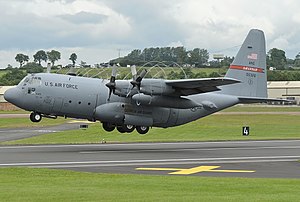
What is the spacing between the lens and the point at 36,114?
40.9 metres

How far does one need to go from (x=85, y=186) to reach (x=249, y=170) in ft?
33.1

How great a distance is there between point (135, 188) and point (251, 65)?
2726 centimetres

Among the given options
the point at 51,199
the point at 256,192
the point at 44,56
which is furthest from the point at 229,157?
the point at 44,56

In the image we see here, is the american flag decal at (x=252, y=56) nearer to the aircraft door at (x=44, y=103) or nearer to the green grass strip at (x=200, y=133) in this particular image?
the green grass strip at (x=200, y=133)

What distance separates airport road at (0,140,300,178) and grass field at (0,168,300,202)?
292cm

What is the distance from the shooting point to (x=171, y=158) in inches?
1436

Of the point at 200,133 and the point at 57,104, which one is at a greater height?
the point at 57,104

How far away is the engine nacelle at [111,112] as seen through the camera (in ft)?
134

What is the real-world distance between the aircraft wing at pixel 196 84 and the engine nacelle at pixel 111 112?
3491 mm

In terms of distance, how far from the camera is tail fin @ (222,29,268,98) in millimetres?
47188

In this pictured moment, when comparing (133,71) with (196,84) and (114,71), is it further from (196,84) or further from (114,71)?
(196,84)

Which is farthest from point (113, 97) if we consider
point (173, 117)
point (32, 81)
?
point (32, 81)

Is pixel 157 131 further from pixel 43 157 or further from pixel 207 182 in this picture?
pixel 207 182

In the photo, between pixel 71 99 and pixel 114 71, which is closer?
pixel 71 99
